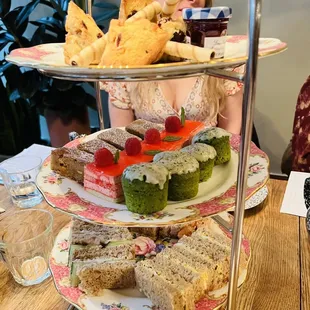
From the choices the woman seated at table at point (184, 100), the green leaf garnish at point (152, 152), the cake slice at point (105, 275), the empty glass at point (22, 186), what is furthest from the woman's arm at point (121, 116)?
the cake slice at point (105, 275)

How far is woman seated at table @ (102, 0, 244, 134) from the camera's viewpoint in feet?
5.98

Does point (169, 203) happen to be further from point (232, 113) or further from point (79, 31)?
point (232, 113)

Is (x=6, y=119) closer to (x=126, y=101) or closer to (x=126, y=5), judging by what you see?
(x=126, y=101)

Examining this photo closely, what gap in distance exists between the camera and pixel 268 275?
1003 millimetres

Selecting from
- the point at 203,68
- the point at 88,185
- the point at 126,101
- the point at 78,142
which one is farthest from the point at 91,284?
the point at 126,101

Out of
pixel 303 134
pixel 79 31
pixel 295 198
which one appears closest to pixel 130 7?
pixel 79 31

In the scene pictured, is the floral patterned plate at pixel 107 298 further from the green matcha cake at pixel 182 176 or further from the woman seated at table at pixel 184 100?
the woman seated at table at pixel 184 100

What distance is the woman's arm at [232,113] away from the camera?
74.6 inches

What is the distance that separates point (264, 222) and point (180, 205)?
469 mm

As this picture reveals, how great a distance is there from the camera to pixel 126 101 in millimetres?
1938

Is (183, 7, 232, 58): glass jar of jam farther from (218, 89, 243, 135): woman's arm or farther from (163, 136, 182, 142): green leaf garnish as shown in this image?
(218, 89, 243, 135): woman's arm

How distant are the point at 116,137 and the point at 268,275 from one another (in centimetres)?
53

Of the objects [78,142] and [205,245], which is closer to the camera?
[205,245]

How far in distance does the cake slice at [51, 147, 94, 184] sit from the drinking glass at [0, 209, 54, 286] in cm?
17
